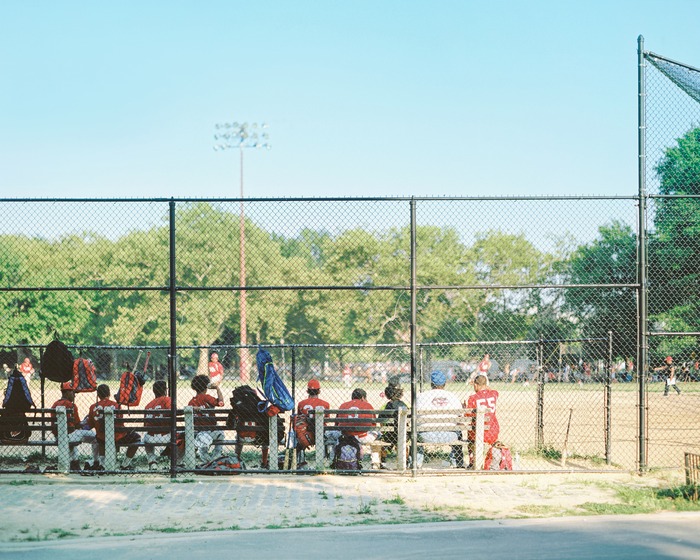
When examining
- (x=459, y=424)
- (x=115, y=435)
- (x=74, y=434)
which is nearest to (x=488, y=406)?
(x=459, y=424)

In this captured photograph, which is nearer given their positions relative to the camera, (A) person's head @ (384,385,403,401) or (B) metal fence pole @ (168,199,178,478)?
(B) metal fence pole @ (168,199,178,478)

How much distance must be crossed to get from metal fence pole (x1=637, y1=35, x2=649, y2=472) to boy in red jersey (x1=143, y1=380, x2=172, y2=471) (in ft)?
21.1

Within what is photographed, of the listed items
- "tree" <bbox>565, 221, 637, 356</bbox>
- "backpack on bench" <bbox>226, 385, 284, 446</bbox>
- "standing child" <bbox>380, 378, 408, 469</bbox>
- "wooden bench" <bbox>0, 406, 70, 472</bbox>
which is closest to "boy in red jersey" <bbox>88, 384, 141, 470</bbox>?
"wooden bench" <bbox>0, 406, 70, 472</bbox>

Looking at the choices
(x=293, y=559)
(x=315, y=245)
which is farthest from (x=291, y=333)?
(x=293, y=559)

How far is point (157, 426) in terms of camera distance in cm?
1039

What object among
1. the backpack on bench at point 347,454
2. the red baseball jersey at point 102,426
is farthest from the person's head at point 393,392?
the red baseball jersey at point 102,426

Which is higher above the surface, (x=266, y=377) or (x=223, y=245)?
(x=223, y=245)

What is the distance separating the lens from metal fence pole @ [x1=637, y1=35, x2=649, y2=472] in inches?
394

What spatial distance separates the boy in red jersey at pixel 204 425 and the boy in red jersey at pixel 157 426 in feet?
1.35

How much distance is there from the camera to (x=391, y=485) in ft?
31.5

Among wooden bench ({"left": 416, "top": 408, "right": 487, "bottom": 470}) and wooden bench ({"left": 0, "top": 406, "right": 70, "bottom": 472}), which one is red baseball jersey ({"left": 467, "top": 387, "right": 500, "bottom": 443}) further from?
wooden bench ({"left": 0, "top": 406, "right": 70, "bottom": 472})

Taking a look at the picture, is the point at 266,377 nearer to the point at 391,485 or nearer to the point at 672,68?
the point at 391,485

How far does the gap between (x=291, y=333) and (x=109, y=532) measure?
24.7 meters

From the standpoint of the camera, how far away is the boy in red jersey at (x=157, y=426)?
1031 cm
